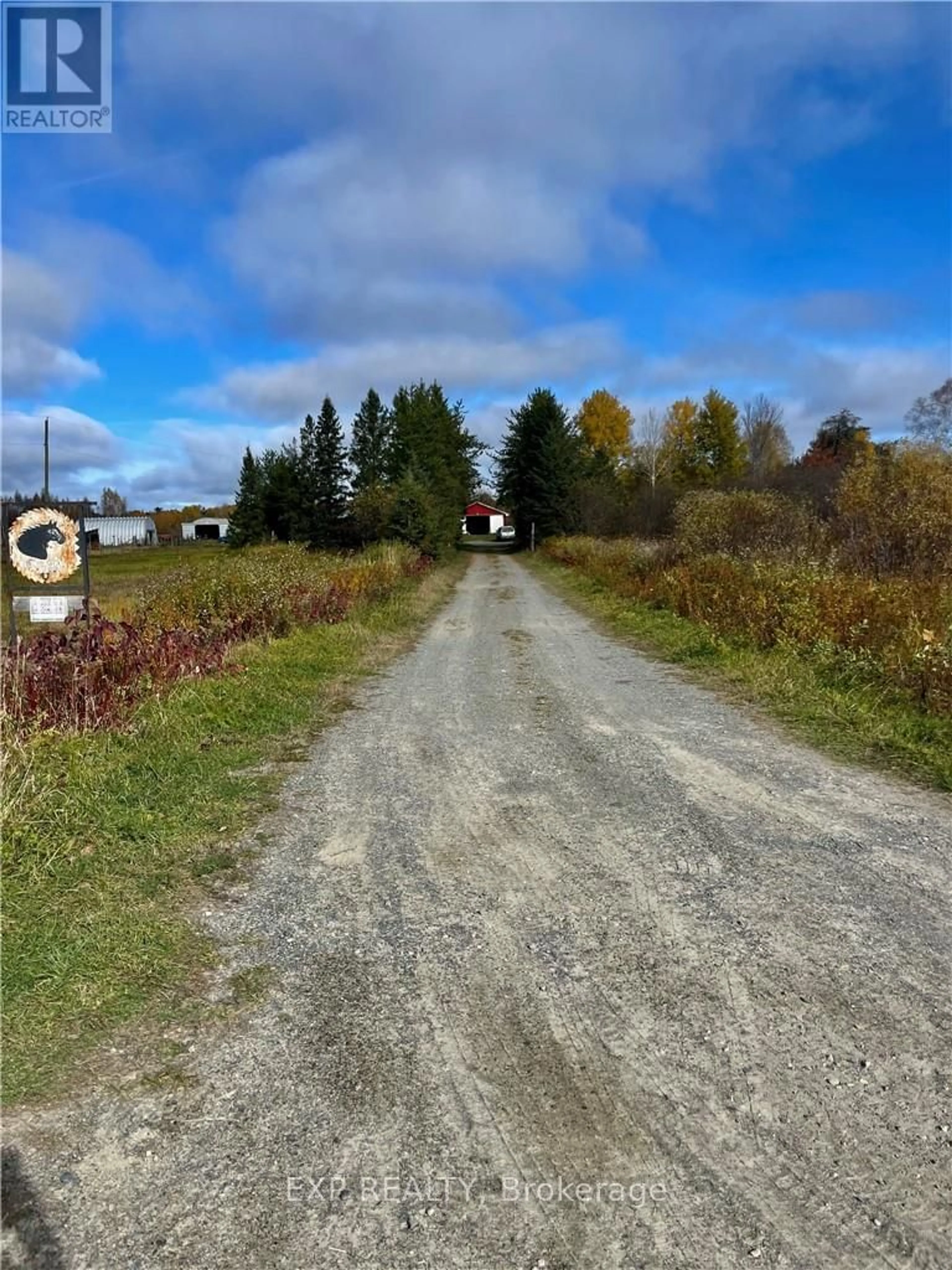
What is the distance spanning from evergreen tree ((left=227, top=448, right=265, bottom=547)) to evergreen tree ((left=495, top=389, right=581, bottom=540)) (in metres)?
24.9

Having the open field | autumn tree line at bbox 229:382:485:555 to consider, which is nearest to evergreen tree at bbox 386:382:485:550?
autumn tree line at bbox 229:382:485:555

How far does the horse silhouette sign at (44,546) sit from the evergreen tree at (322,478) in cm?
3879

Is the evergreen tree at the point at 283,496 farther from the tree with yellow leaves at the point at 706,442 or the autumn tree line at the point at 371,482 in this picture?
the tree with yellow leaves at the point at 706,442

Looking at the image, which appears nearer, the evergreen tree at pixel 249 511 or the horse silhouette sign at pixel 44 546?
the horse silhouette sign at pixel 44 546

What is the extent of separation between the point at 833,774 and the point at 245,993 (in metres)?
4.14

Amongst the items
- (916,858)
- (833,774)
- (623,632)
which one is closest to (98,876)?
(916,858)

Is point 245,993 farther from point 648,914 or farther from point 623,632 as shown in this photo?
point 623,632

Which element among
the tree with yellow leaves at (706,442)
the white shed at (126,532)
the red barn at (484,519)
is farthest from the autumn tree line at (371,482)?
the white shed at (126,532)

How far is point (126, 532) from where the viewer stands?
98.1 m

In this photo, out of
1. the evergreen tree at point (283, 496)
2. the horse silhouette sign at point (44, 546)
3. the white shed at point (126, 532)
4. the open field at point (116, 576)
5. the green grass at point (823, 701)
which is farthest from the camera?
the white shed at point (126, 532)

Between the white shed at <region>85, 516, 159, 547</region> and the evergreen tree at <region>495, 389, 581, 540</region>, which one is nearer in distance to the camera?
the evergreen tree at <region>495, 389, 581, 540</region>

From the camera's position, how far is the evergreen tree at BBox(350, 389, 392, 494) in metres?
47.3

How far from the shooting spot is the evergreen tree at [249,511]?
6456cm

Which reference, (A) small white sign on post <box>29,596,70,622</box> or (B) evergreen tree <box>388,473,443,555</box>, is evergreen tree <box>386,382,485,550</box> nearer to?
(B) evergreen tree <box>388,473,443,555</box>
